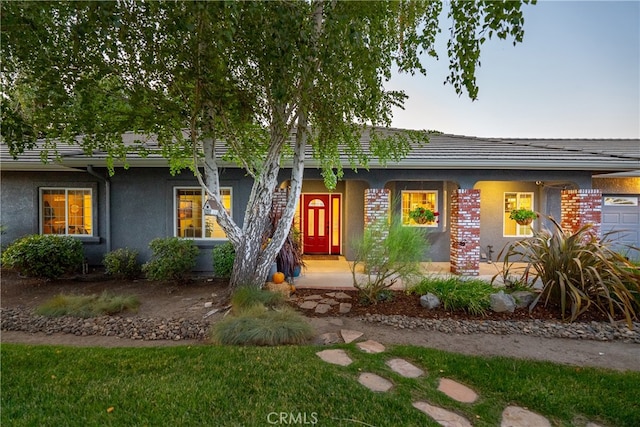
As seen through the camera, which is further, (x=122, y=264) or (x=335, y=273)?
(x=335, y=273)

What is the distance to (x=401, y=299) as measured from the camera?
5.64 meters

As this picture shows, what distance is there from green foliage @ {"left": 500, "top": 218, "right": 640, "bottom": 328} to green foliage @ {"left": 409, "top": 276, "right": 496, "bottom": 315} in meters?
0.79

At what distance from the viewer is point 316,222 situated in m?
10.9

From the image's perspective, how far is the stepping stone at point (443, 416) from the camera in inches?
95.0

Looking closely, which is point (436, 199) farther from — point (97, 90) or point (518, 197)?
point (97, 90)

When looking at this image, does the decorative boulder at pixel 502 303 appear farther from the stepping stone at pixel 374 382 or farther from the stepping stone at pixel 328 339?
the stepping stone at pixel 374 382

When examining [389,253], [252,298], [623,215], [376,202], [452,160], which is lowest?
[252,298]

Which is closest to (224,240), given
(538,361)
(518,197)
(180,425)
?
(180,425)

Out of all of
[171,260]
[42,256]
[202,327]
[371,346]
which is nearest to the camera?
[371,346]

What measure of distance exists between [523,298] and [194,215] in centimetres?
773

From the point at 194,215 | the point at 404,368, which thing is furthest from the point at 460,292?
the point at 194,215

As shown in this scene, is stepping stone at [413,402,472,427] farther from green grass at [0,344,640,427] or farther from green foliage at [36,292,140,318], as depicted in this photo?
green foliage at [36,292,140,318]

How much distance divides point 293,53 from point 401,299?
4.42m

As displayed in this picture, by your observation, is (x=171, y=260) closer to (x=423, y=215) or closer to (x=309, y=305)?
(x=309, y=305)
